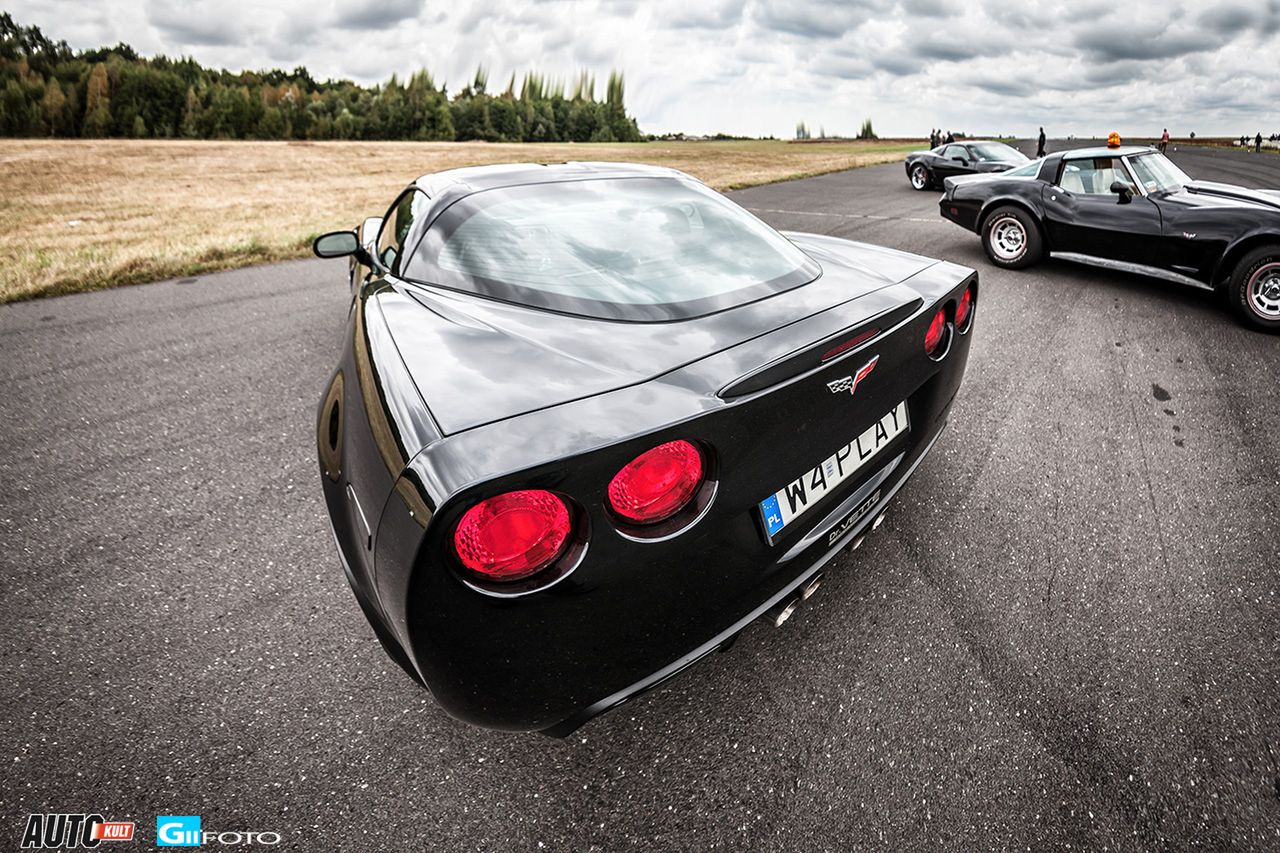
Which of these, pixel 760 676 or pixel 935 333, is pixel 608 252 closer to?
pixel 935 333

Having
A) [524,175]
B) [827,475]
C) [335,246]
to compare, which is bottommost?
[827,475]

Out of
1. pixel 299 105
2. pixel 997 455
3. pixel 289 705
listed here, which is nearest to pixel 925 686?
pixel 997 455

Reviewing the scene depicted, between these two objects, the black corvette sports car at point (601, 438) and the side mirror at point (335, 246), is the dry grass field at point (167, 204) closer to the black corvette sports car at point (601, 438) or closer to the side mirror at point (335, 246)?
the side mirror at point (335, 246)

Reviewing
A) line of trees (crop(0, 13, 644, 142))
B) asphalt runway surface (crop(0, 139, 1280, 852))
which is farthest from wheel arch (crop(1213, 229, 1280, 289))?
line of trees (crop(0, 13, 644, 142))

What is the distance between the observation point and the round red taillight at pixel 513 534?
118cm

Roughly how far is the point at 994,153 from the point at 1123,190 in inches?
395

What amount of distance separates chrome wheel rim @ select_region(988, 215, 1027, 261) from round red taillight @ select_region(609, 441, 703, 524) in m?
6.61

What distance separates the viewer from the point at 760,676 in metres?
1.86

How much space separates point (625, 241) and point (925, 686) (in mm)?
1654

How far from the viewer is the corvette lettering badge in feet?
5.20

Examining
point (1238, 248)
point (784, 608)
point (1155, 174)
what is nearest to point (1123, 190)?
point (1155, 174)

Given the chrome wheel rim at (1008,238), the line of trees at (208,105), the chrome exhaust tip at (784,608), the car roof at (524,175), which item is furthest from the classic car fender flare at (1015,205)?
the line of trees at (208,105)

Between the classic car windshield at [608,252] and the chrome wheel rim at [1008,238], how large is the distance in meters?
5.30

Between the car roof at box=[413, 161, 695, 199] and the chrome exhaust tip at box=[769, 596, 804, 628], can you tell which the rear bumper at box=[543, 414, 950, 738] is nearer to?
the chrome exhaust tip at box=[769, 596, 804, 628]
